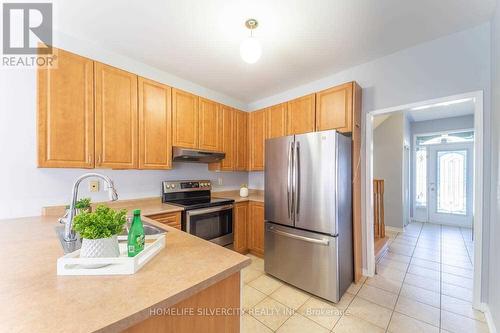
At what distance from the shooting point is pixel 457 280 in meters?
2.39

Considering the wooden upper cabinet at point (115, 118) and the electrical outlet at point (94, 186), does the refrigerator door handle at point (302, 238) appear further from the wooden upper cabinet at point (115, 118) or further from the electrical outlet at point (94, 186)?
the electrical outlet at point (94, 186)

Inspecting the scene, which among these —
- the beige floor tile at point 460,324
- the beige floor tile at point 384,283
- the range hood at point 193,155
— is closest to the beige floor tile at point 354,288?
the beige floor tile at point 384,283

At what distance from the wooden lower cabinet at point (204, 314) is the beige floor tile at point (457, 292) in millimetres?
2455

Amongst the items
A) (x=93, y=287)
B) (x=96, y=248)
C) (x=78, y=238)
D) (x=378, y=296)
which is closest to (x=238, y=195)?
(x=378, y=296)

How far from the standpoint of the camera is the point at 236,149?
134 inches

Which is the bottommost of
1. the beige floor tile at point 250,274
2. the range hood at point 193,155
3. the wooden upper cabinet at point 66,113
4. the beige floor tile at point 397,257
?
the beige floor tile at point 250,274

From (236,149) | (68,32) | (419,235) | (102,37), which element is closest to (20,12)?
(68,32)

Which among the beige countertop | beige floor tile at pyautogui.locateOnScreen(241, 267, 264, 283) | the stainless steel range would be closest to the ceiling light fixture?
the beige countertop

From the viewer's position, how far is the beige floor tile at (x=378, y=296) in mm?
2002

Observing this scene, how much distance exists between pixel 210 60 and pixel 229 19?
0.74 meters

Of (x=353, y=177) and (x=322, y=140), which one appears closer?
(x=322, y=140)

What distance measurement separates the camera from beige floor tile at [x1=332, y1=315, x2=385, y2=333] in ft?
5.49

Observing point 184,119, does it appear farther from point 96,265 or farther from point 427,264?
point 427,264

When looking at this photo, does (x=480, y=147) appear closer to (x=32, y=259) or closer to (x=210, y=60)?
(x=210, y=60)
